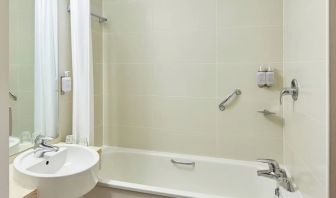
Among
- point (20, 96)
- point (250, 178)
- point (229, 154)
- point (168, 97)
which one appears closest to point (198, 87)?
point (168, 97)

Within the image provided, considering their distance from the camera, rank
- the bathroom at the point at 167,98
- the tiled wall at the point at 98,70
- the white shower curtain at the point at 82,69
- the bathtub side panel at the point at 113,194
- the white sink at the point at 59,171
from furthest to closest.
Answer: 1. the tiled wall at the point at 98,70
2. the white shower curtain at the point at 82,69
3. the bathtub side panel at the point at 113,194
4. the bathroom at the point at 167,98
5. the white sink at the point at 59,171

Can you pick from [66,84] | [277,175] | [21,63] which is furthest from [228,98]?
[21,63]

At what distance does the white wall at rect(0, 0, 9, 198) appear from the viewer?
1.60 feet

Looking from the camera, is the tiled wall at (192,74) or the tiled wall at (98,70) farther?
the tiled wall at (98,70)

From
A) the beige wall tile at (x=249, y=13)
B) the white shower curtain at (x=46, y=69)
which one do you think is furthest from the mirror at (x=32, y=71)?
the beige wall tile at (x=249, y=13)

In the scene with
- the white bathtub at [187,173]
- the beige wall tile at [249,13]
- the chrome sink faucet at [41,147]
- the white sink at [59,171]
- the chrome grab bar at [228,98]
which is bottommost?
A: the white bathtub at [187,173]

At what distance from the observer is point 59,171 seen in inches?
60.0

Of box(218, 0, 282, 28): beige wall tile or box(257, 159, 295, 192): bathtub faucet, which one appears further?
box(218, 0, 282, 28): beige wall tile

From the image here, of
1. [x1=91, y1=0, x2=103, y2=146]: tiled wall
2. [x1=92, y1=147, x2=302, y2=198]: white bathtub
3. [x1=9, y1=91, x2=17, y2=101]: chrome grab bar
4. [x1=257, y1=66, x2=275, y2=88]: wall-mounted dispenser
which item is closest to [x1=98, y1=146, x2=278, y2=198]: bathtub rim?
[x1=92, y1=147, x2=302, y2=198]: white bathtub

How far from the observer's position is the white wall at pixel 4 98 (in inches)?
19.3

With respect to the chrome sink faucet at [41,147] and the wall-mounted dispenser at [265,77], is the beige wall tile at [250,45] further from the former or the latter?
the chrome sink faucet at [41,147]

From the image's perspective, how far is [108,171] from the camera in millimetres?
2305

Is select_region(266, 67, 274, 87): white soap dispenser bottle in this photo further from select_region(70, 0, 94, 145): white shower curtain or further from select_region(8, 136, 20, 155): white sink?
select_region(8, 136, 20, 155): white sink

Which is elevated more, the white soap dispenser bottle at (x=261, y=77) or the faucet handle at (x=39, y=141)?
the white soap dispenser bottle at (x=261, y=77)
